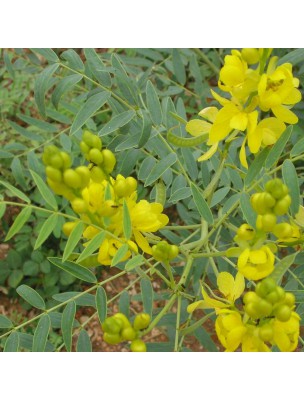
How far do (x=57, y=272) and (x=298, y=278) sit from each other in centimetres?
100

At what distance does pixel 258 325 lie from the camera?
802 mm

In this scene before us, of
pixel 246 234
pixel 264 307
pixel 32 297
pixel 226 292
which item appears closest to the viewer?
pixel 264 307

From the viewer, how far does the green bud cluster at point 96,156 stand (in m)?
0.86

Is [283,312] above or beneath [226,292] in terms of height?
above

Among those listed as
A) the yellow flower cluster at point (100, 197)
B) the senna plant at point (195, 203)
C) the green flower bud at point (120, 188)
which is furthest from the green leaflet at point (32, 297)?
the green flower bud at point (120, 188)

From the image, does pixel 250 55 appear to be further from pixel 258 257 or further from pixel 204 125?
pixel 258 257

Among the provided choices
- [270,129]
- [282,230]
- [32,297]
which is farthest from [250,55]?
[32,297]

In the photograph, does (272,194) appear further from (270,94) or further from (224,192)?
(224,192)

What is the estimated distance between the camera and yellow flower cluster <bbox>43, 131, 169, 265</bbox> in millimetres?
775

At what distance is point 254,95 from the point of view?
2.93ft

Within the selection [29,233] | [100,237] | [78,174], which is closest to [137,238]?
[100,237]

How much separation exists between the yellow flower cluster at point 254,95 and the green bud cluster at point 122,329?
33 centimetres

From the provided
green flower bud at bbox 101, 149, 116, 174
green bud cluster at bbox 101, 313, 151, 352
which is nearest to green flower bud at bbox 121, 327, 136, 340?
green bud cluster at bbox 101, 313, 151, 352

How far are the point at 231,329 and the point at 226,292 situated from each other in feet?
0.41
